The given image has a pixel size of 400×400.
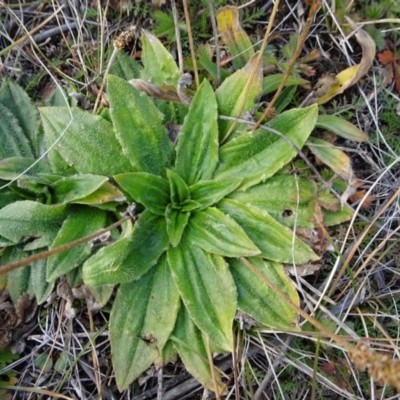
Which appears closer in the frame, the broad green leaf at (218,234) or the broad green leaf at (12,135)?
the broad green leaf at (218,234)

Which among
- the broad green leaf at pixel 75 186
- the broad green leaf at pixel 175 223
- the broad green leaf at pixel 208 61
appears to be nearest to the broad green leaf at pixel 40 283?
the broad green leaf at pixel 75 186

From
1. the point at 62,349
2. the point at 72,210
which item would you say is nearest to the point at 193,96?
the point at 72,210

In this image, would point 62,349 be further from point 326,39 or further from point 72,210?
point 326,39

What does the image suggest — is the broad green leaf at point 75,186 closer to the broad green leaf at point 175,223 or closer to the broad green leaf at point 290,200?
the broad green leaf at point 175,223

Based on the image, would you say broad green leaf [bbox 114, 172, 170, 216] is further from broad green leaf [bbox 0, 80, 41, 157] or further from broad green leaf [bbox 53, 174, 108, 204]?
broad green leaf [bbox 0, 80, 41, 157]

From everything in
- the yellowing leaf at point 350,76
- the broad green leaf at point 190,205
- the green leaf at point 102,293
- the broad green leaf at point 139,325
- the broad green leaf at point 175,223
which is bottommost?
the broad green leaf at point 139,325

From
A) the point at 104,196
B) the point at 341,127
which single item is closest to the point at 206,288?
the point at 104,196
